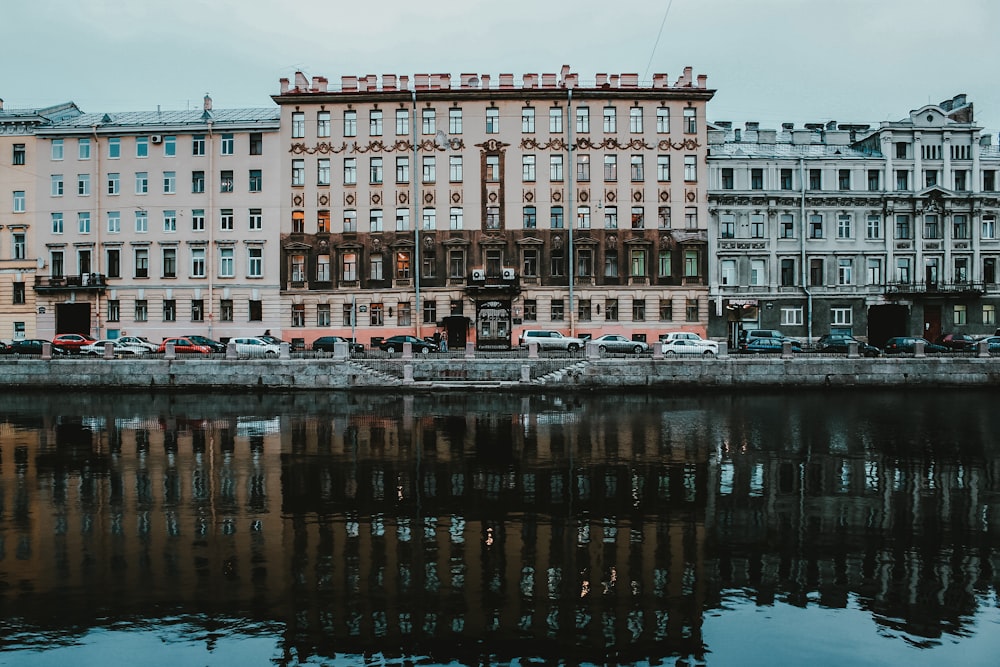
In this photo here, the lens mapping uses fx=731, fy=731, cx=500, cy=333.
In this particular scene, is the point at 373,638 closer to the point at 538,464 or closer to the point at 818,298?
the point at 538,464

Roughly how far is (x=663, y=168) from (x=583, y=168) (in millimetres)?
6100

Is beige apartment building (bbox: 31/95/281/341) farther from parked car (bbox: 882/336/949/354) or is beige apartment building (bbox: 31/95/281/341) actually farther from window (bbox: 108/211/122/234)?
parked car (bbox: 882/336/949/354)

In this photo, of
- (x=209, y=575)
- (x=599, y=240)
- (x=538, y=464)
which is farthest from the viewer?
(x=599, y=240)

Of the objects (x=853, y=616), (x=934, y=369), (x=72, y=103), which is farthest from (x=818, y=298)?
(x=72, y=103)

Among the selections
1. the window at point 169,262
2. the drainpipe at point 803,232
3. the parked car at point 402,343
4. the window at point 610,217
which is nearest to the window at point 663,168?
the window at point 610,217

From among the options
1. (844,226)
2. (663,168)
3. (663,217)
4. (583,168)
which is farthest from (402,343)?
(844,226)

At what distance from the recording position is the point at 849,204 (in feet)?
185

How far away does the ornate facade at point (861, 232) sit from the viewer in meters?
55.7

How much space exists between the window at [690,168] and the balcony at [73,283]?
44936 millimetres

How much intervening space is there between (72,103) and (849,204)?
206 ft

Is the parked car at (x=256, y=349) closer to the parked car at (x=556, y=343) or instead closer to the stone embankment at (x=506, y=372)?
the stone embankment at (x=506, y=372)

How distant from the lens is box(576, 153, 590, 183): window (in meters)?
55.6

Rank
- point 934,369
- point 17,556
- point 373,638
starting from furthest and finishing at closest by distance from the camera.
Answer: point 934,369 → point 17,556 → point 373,638

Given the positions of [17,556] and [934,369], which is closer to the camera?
[17,556]
